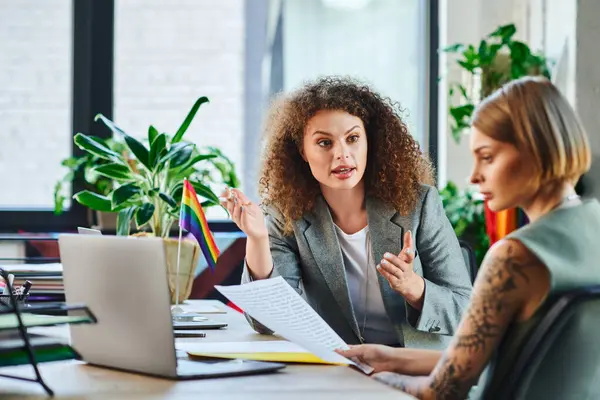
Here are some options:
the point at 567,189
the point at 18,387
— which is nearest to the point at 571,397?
the point at 567,189

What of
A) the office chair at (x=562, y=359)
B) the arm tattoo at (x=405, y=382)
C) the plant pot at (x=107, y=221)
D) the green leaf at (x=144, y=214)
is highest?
the green leaf at (x=144, y=214)

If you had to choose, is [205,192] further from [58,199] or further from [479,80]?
[479,80]

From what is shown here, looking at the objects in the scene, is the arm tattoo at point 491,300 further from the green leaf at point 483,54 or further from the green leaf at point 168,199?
the green leaf at point 483,54

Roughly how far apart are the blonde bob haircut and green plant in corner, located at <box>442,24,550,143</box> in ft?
7.10

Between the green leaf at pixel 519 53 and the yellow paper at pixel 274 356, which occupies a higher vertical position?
the green leaf at pixel 519 53

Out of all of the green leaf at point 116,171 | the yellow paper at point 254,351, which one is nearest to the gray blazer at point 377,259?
the yellow paper at point 254,351

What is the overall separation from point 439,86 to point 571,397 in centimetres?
290

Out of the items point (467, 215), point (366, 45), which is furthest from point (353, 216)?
point (366, 45)

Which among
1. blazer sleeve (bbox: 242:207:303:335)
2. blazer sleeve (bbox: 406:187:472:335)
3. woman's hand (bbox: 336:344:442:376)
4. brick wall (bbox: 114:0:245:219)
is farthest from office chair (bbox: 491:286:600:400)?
brick wall (bbox: 114:0:245:219)

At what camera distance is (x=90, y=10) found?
3678 millimetres

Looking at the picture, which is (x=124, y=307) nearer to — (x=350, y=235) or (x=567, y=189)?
(x=567, y=189)

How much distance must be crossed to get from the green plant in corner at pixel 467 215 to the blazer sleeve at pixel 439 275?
4.14 feet

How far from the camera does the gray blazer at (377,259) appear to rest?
6.46 ft

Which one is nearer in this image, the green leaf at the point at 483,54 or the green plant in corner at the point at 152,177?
the green plant in corner at the point at 152,177
